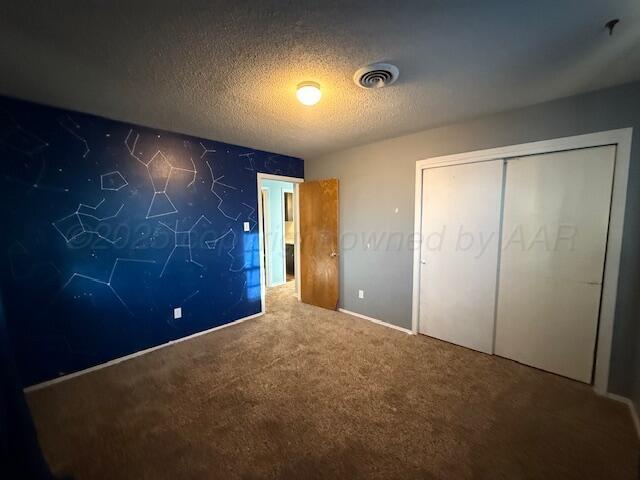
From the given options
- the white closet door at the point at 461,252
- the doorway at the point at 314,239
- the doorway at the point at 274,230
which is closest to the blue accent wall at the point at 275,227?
the doorway at the point at 274,230

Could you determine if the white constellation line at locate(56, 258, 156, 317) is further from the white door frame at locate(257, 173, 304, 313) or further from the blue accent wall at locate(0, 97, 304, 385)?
the white door frame at locate(257, 173, 304, 313)

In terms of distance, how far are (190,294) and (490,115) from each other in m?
3.68

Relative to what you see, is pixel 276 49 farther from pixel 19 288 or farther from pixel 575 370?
pixel 575 370

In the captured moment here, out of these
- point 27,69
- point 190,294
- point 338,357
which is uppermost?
point 27,69

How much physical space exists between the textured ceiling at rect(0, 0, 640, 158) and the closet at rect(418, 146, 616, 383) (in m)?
0.64

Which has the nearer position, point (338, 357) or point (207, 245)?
point (338, 357)

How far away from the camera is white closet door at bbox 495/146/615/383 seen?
2.04 meters

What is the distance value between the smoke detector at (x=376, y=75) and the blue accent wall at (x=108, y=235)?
2.09 metres

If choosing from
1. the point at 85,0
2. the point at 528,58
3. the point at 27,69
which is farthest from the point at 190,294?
the point at 528,58

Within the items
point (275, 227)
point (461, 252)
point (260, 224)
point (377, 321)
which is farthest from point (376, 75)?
point (275, 227)

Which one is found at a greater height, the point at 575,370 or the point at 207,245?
the point at 207,245

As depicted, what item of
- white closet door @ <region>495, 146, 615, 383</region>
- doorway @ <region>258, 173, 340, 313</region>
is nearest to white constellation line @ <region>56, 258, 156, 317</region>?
doorway @ <region>258, 173, 340, 313</region>

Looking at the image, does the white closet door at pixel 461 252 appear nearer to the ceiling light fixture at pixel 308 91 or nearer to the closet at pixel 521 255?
the closet at pixel 521 255

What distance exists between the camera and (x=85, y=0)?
3.65 feet
